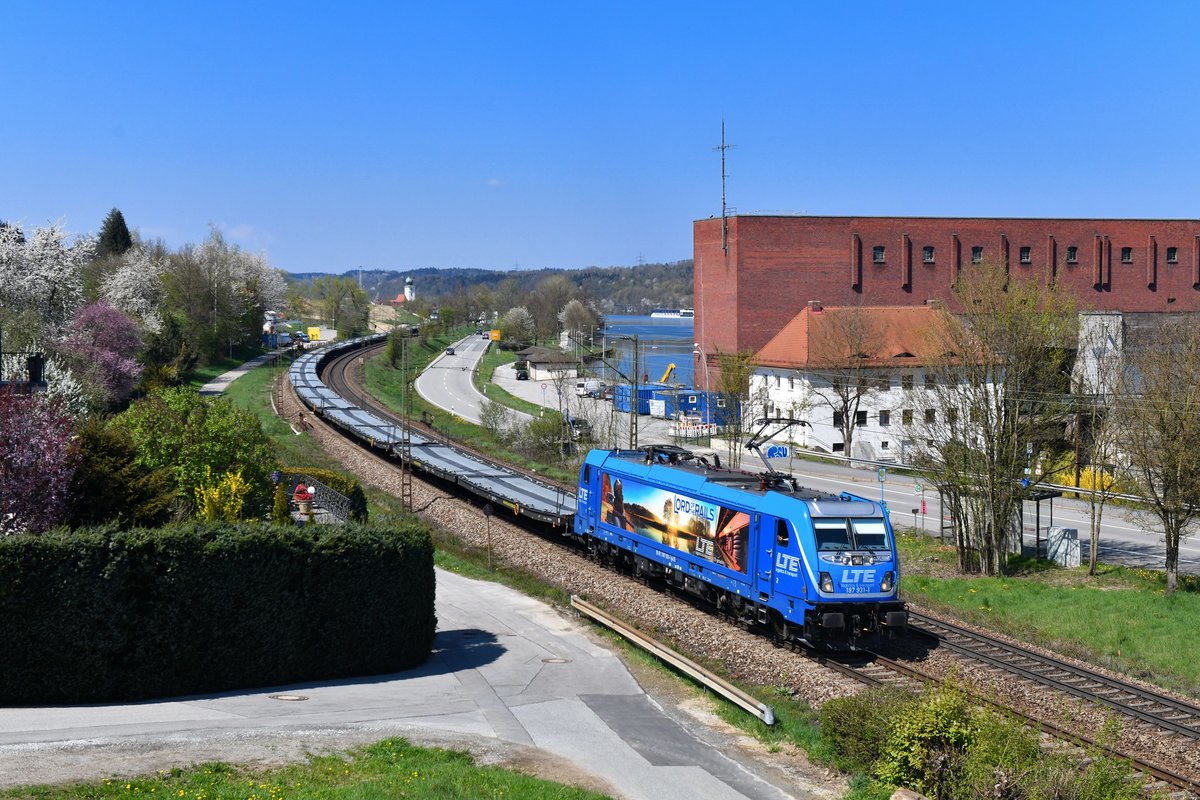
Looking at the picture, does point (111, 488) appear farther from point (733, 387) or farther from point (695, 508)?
point (733, 387)

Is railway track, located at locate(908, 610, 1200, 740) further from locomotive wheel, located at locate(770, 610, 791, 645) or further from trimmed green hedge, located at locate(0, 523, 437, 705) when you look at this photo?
trimmed green hedge, located at locate(0, 523, 437, 705)

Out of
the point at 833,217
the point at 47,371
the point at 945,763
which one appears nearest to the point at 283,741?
the point at 945,763

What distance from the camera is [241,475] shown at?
3272 cm

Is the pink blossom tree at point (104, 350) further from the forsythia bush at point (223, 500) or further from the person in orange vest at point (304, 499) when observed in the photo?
the forsythia bush at point (223, 500)

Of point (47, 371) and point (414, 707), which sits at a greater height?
point (47, 371)

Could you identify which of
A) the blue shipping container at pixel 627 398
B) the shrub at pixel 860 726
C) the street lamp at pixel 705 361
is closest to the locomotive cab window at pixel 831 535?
the shrub at pixel 860 726

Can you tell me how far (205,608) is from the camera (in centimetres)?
1842

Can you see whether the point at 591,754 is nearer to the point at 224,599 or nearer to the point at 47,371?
the point at 224,599

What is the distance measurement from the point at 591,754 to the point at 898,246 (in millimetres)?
67938

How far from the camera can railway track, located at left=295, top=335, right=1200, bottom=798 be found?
52.5ft

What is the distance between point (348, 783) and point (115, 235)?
404 ft

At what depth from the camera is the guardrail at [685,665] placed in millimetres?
17906

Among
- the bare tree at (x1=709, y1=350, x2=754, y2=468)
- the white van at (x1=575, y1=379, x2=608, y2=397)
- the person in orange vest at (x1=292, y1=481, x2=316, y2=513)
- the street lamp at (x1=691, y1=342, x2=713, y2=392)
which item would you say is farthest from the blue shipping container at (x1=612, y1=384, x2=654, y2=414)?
the person in orange vest at (x1=292, y1=481, x2=316, y2=513)

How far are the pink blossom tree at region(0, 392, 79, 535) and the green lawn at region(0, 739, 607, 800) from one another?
443 inches
